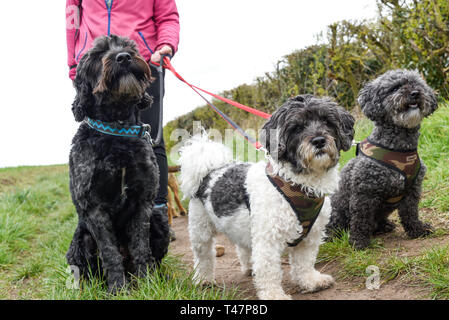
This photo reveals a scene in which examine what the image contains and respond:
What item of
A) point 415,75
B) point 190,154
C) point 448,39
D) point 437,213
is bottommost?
point 437,213

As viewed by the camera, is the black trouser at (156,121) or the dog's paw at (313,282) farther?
the black trouser at (156,121)

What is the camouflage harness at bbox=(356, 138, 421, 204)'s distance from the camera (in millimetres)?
3658

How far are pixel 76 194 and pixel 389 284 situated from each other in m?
2.48

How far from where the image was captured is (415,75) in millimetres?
3756

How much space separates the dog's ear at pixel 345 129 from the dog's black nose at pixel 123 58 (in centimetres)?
158

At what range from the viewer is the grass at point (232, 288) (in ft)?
9.21

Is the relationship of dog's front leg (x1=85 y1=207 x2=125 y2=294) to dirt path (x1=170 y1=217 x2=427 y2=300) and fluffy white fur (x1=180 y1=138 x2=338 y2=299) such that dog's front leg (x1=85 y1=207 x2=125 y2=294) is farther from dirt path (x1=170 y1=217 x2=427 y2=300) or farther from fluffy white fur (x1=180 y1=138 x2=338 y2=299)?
dirt path (x1=170 y1=217 x2=427 y2=300)

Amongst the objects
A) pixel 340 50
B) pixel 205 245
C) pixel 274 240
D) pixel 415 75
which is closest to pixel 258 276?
pixel 274 240

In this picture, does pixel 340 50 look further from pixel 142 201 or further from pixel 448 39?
pixel 142 201

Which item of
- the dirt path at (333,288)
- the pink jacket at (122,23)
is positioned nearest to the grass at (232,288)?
the dirt path at (333,288)

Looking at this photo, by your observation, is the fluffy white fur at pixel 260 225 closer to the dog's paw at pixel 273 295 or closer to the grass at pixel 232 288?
the dog's paw at pixel 273 295

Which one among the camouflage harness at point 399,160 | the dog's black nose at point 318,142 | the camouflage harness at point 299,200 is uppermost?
the dog's black nose at point 318,142

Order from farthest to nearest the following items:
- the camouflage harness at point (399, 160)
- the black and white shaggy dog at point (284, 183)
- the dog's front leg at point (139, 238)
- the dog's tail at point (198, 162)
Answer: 1. the camouflage harness at point (399, 160)
2. the dog's tail at point (198, 162)
3. the dog's front leg at point (139, 238)
4. the black and white shaggy dog at point (284, 183)
